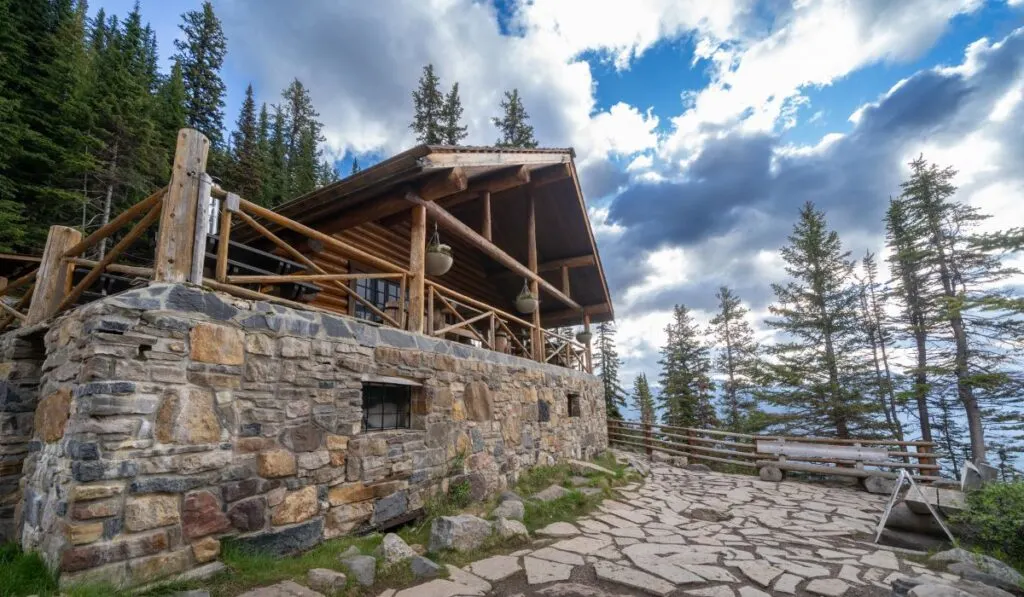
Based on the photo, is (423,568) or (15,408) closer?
(423,568)

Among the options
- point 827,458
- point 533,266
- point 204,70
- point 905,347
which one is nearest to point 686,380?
point 905,347

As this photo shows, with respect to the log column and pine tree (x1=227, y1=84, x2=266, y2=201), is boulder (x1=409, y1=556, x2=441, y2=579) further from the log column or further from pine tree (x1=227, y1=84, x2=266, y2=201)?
pine tree (x1=227, y1=84, x2=266, y2=201)

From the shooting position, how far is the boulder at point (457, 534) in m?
3.90

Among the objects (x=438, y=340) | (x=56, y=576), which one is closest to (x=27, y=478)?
(x=56, y=576)

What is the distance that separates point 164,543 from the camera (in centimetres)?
279

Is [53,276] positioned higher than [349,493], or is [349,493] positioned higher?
[53,276]

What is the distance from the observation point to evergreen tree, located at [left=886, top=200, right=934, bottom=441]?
48.5 feet

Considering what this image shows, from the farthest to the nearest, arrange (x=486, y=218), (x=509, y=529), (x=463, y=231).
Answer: (x=486, y=218), (x=463, y=231), (x=509, y=529)

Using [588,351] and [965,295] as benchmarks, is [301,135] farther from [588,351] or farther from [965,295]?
[965,295]

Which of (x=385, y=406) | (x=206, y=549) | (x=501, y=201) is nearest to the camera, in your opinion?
(x=206, y=549)

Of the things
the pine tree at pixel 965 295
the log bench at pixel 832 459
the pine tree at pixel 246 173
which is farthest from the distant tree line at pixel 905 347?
the pine tree at pixel 246 173

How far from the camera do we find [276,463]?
347cm

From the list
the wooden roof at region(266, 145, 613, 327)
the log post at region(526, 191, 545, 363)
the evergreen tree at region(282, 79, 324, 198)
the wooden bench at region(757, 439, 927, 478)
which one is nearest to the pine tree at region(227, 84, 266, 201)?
the evergreen tree at region(282, 79, 324, 198)

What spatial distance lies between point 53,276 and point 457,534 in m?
4.61
